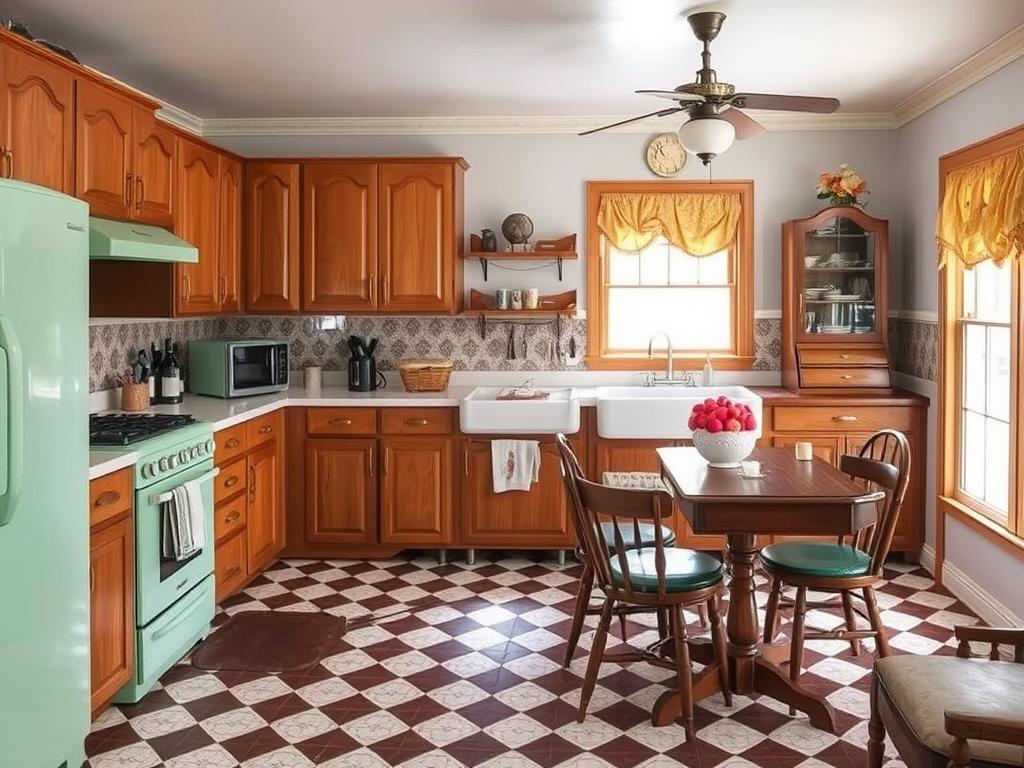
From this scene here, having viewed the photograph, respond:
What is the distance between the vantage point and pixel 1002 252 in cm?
416

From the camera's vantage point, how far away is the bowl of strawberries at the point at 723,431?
144 inches

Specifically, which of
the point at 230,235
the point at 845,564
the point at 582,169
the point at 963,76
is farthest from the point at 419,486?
the point at 963,76

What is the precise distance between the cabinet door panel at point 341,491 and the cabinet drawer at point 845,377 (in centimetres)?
244

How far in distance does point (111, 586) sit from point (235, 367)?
2123 millimetres

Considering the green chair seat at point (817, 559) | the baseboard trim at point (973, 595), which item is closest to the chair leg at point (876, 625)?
the green chair seat at point (817, 559)

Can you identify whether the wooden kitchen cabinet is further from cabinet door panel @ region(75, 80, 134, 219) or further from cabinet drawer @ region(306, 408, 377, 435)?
cabinet door panel @ region(75, 80, 134, 219)

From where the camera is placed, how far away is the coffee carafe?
579cm

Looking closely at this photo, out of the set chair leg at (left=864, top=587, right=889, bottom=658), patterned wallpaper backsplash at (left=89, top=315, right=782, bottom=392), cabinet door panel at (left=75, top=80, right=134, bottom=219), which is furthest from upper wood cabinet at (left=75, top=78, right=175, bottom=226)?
chair leg at (left=864, top=587, right=889, bottom=658)

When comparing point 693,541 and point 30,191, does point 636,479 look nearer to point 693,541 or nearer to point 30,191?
point 693,541

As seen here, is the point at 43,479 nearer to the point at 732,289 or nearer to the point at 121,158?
the point at 121,158

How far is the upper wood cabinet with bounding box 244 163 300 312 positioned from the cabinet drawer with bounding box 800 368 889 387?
9.62 ft

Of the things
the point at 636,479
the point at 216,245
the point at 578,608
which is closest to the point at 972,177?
the point at 636,479

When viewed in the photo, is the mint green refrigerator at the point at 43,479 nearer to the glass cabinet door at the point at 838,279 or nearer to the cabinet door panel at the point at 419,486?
the cabinet door panel at the point at 419,486

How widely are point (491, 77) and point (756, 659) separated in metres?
3.01
